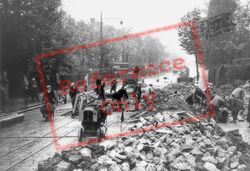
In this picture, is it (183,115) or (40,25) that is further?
(40,25)

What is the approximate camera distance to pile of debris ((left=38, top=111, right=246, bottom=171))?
26.5ft

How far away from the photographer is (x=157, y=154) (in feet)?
29.1

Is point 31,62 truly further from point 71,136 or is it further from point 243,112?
point 243,112

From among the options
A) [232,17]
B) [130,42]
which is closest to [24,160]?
[232,17]

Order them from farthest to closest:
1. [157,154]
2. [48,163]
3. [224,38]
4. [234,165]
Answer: [224,38], [157,154], [234,165], [48,163]

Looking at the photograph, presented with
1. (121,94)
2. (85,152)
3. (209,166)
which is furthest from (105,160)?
(121,94)

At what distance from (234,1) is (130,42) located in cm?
5365

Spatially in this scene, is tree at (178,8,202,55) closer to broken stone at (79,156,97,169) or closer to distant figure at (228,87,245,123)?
distant figure at (228,87,245,123)

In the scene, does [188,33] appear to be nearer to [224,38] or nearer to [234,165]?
[224,38]

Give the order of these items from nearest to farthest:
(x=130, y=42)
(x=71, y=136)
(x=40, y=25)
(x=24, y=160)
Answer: (x=24, y=160), (x=71, y=136), (x=40, y=25), (x=130, y=42)

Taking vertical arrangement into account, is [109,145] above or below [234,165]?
above

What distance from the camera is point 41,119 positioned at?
682 inches

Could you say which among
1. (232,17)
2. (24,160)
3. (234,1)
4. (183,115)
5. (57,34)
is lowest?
(24,160)

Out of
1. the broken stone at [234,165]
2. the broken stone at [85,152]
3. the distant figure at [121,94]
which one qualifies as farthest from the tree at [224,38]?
the broken stone at [85,152]
